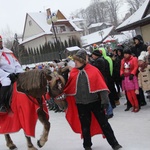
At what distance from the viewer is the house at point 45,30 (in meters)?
44.5

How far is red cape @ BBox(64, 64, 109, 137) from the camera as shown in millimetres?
4543

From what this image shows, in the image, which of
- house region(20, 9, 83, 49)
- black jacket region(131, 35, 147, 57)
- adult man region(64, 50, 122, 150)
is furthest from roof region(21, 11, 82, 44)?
adult man region(64, 50, 122, 150)

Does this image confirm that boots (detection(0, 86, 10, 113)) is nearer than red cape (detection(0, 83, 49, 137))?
No

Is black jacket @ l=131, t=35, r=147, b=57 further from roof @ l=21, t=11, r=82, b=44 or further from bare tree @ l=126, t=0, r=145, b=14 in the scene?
bare tree @ l=126, t=0, r=145, b=14

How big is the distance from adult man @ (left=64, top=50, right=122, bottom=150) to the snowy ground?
16.4 inches

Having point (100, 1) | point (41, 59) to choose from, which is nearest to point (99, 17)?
point (100, 1)

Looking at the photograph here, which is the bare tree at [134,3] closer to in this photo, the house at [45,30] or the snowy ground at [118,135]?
the house at [45,30]

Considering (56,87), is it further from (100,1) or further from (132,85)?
(100,1)

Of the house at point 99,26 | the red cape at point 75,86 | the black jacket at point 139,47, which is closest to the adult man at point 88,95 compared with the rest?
the red cape at point 75,86

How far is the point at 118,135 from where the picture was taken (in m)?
5.53

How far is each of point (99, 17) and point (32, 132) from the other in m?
88.4

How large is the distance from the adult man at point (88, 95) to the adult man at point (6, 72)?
1198 mm

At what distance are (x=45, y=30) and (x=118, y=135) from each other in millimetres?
40123

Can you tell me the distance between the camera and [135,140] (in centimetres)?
502
